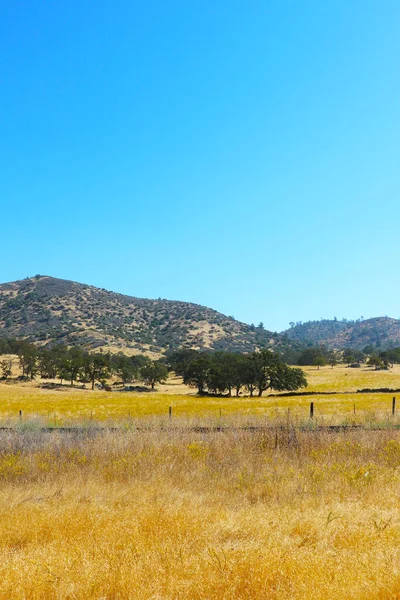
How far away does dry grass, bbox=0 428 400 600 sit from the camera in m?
4.97

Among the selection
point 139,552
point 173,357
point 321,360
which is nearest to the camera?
point 139,552

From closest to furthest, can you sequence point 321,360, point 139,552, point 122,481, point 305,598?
1. point 305,598
2. point 139,552
3. point 122,481
4. point 321,360

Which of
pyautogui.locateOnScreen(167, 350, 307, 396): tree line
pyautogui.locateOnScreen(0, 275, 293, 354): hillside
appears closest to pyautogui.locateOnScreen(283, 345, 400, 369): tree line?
pyautogui.locateOnScreen(0, 275, 293, 354): hillside

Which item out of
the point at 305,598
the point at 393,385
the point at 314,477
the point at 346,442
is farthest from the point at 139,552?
the point at 393,385

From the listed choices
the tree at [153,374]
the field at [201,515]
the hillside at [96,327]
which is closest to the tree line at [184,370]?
the tree at [153,374]

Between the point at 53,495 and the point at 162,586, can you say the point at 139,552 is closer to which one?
the point at 162,586

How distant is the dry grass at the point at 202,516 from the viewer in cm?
497

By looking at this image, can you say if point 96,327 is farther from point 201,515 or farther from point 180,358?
point 201,515

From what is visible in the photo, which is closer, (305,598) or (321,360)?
(305,598)

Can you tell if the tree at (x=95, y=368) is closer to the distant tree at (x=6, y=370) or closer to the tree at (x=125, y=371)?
the tree at (x=125, y=371)

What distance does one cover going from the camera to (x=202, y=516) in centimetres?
732

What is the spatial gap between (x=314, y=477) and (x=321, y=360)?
126m

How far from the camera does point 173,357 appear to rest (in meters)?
119

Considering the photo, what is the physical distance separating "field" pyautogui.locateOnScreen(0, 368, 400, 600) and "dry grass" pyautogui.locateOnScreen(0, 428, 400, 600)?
0.07 ft
